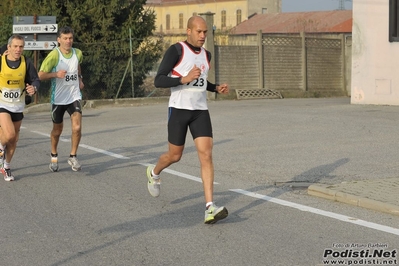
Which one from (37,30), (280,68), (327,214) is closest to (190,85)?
(327,214)

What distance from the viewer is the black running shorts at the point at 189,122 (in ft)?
27.9

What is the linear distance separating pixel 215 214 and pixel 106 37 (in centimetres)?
2085

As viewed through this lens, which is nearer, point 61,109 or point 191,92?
point 191,92

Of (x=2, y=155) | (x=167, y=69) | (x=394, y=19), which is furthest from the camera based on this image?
(x=394, y=19)

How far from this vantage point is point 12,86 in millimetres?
11297

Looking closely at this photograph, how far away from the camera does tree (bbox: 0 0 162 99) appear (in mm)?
27828

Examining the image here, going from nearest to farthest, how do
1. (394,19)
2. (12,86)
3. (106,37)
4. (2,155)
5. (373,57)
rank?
(12,86) < (2,155) < (394,19) < (373,57) < (106,37)

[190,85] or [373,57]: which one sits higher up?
[190,85]

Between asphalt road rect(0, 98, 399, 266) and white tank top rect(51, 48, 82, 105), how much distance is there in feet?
3.43

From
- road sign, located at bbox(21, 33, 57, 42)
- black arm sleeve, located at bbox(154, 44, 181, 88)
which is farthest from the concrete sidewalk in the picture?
road sign, located at bbox(21, 33, 57, 42)

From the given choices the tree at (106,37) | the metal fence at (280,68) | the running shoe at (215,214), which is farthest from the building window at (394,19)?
the running shoe at (215,214)

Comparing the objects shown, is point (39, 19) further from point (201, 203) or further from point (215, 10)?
point (215, 10)

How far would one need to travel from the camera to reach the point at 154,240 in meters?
7.50

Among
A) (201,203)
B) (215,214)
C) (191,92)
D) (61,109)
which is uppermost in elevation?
(191,92)
